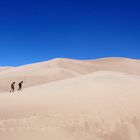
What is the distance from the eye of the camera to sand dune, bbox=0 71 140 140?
1103 cm

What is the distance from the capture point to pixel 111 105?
14.3 m

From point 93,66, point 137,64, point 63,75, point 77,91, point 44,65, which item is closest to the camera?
point 77,91

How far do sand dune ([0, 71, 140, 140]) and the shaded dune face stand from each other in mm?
25417

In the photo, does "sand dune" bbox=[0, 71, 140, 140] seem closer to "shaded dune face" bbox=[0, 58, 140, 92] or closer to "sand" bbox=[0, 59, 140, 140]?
"sand" bbox=[0, 59, 140, 140]

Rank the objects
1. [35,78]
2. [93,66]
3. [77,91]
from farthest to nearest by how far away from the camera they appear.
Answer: [93,66], [35,78], [77,91]

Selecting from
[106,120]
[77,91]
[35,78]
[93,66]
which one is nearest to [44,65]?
[93,66]

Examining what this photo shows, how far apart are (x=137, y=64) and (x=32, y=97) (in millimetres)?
69221

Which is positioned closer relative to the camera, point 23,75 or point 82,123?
point 82,123

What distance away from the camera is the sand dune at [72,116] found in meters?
11.0

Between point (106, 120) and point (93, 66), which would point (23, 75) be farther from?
point (106, 120)

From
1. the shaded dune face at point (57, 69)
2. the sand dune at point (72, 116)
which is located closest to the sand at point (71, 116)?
the sand dune at point (72, 116)

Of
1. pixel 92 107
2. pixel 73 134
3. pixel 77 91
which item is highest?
pixel 77 91

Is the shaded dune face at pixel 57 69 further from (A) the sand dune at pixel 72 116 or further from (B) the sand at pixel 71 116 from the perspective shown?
(B) the sand at pixel 71 116

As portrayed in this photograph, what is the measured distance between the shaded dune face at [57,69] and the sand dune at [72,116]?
2542 cm
